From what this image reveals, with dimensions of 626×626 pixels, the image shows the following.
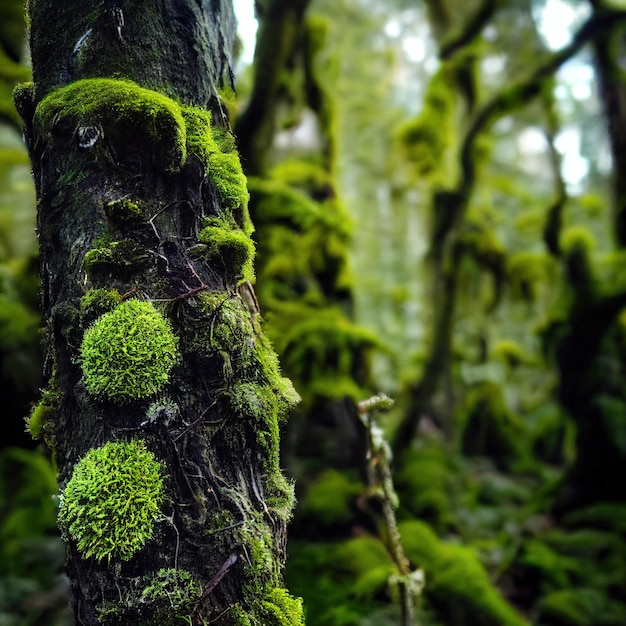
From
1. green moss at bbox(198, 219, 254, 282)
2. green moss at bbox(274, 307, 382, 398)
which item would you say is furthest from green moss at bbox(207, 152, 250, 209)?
green moss at bbox(274, 307, 382, 398)

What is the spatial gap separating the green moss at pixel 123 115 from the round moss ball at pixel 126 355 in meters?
0.55

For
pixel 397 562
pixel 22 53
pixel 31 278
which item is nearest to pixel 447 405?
pixel 397 562

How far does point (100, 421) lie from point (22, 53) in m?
5.93

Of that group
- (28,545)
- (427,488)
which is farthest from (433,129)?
(28,545)

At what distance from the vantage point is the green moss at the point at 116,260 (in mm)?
1693

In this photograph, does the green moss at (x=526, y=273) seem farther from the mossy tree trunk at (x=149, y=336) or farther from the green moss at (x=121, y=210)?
the green moss at (x=121, y=210)

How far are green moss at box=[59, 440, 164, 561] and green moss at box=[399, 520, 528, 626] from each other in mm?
4115

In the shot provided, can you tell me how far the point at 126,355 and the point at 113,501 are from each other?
1.40ft

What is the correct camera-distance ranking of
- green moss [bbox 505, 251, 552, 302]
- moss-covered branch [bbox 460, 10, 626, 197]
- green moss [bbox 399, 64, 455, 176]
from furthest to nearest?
green moss [bbox 505, 251, 552, 302] → green moss [bbox 399, 64, 455, 176] → moss-covered branch [bbox 460, 10, 626, 197]

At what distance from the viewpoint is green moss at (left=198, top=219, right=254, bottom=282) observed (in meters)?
1.80

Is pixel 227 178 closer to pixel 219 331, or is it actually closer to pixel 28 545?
pixel 219 331

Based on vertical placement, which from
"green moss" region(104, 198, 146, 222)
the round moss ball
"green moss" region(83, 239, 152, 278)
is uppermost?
"green moss" region(104, 198, 146, 222)

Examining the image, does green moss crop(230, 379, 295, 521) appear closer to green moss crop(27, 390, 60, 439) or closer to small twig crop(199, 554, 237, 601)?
small twig crop(199, 554, 237, 601)

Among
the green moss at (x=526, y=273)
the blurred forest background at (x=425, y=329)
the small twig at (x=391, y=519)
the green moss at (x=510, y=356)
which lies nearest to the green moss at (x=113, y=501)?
the blurred forest background at (x=425, y=329)
